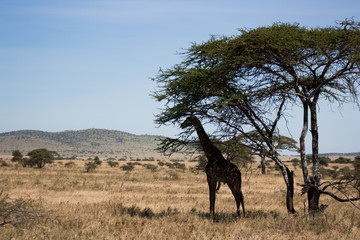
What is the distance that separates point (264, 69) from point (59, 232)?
7421mm

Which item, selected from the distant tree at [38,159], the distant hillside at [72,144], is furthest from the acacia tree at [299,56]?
the distant hillside at [72,144]

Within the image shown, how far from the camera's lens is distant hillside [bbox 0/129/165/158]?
157 m

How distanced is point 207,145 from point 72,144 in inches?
6870

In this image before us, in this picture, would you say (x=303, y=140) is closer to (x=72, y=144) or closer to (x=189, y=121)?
(x=189, y=121)

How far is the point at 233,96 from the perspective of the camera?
406 inches

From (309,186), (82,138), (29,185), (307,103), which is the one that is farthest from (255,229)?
(82,138)

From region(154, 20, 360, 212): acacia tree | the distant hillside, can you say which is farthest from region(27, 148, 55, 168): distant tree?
the distant hillside

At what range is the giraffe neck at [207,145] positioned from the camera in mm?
10859

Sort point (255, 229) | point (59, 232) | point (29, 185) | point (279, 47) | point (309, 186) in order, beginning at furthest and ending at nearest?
point (29, 185) < point (309, 186) < point (279, 47) < point (255, 229) < point (59, 232)

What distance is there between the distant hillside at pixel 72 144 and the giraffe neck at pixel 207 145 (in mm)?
144756

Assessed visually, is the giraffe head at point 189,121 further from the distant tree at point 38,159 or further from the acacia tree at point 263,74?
the distant tree at point 38,159

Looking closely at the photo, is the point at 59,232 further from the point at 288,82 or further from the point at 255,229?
the point at 288,82

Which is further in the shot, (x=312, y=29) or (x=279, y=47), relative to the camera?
(x=312, y=29)

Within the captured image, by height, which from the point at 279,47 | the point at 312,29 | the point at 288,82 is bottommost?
the point at 288,82
